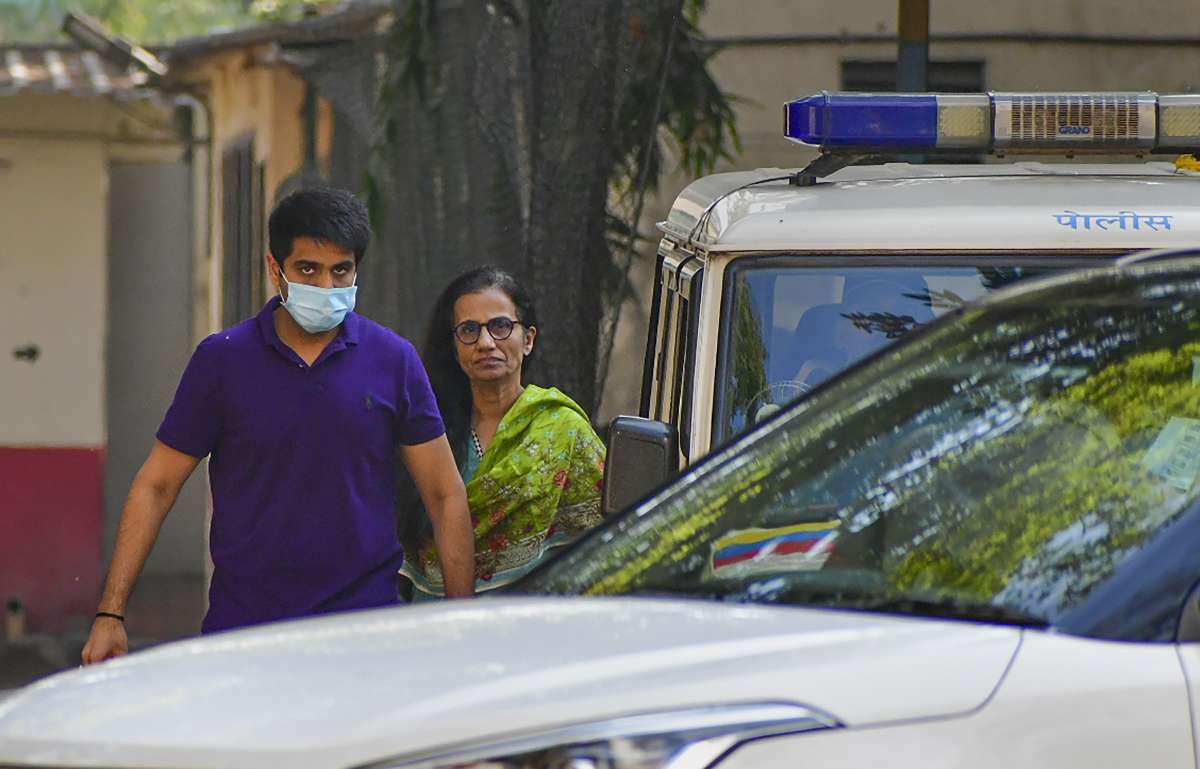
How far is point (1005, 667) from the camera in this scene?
8.02 ft

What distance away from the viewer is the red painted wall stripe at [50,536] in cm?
1243

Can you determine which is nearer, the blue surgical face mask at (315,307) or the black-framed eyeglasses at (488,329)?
the blue surgical face mask at (315,307)

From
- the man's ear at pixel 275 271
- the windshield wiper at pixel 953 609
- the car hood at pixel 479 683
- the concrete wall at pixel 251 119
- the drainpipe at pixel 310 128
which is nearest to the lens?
the car hood at pixel 479 683

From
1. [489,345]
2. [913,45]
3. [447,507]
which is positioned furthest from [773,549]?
[913,45]

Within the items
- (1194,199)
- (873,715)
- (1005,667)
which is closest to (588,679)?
(873,715)

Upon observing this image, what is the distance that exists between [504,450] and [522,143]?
2898mm

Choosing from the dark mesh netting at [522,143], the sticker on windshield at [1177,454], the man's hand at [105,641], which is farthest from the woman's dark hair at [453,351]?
the sticker on windshield at [1177,454]

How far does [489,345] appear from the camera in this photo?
16.8ft

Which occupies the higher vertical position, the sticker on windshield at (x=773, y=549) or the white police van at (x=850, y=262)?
the white police van at (x=850, y=262)

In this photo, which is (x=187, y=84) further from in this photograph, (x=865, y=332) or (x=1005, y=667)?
(x=1005, y=667)

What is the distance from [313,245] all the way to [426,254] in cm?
376

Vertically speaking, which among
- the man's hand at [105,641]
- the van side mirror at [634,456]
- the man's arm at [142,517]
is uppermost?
the van side mirror at [634,456]

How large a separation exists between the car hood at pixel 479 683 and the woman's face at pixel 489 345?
7.81 ft

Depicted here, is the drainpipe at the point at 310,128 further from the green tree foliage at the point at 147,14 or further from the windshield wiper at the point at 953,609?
the green tree foliage at the point at 147,14
